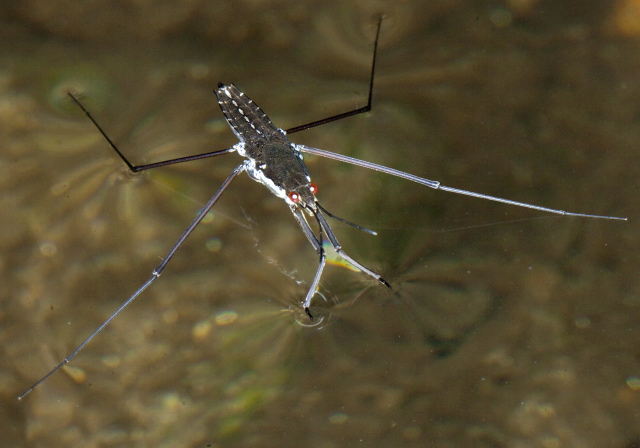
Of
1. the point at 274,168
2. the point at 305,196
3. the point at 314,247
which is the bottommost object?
the point at 314,247

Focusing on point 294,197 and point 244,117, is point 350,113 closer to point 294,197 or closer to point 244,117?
point 244,117

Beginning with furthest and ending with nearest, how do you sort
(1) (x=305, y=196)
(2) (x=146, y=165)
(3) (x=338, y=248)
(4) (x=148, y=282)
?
(2) (x=146, y=165), (4) (x=148, y=282), (1) (x=305, y=196), (3) (x=338, y=248)

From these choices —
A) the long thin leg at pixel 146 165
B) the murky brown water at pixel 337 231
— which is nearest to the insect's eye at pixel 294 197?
the murky brown water at pixel 337 231

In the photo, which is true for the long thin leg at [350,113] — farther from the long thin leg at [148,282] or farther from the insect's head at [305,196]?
the long thin leg at [148,282]

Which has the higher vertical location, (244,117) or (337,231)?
(244,117)

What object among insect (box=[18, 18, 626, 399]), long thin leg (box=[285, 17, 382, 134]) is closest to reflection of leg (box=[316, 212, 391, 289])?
insect (box=[18, 18, 626, 399])

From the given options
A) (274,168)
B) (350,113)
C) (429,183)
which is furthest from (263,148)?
(429,183)

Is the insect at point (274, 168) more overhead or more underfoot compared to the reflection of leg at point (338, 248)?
more overhead
